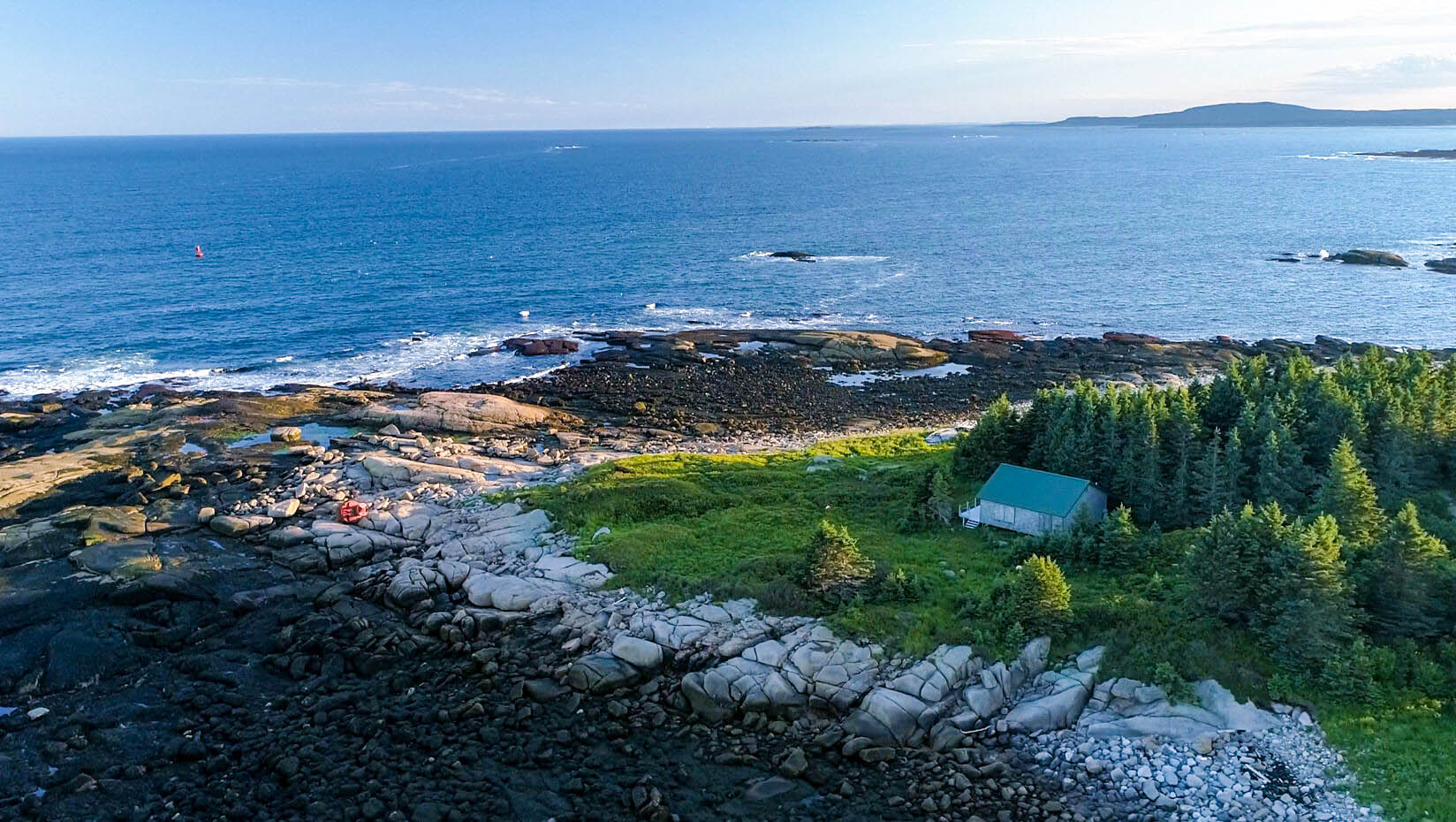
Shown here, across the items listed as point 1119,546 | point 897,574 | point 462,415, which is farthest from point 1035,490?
point 462,415

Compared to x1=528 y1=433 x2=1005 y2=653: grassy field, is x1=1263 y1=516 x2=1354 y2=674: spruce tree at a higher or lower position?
higher

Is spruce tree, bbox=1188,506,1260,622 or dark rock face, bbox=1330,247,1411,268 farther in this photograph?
dark rock face, bbox=1330,247,1411,268

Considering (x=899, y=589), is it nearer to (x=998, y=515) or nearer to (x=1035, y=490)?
(x=998, y=515)

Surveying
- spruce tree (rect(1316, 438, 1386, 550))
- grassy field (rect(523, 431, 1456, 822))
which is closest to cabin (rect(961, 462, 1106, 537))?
grassy field (rect(523, 431, 1456, 822))

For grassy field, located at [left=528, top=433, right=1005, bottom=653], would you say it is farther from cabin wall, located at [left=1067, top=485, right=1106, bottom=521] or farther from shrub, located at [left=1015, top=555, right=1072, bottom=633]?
cabin wall, located at [left=1067, top=485, right=1106, bottom=521]

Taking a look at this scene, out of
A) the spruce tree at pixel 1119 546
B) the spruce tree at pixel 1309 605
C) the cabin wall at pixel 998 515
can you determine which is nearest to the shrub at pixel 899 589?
the spruce tree at pixel 1119 546

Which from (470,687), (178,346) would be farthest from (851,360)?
(178,346)

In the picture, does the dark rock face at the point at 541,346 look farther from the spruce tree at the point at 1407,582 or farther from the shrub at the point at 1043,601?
the spruce tree at the point at 1407,582

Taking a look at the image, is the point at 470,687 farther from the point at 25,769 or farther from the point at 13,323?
the point at 13,323
